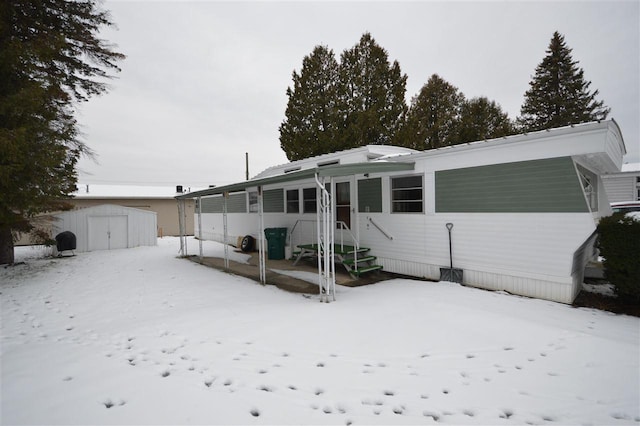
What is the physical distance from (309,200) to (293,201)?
3.15ft

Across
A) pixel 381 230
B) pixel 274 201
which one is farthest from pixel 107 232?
pixel 381 230

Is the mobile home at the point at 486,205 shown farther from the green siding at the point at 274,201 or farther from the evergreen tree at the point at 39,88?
the evergreen tree at the point at 39,88

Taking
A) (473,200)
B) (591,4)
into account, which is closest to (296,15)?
(591,4)

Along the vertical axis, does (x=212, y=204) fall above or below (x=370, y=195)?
above

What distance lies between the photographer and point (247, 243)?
1359 cm

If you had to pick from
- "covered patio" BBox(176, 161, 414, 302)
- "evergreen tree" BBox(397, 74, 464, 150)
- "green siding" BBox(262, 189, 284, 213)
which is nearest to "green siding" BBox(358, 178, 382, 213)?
"covered patio" BBox(176, 161, 414, 302)

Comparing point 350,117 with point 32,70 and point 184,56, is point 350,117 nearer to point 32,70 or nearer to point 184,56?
point 184,56

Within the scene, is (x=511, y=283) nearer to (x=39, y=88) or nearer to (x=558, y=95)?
(x=39, y=88)

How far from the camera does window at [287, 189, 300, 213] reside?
11086 mm

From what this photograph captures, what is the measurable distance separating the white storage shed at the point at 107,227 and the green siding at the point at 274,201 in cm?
837

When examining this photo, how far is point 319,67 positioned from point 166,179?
37.3m

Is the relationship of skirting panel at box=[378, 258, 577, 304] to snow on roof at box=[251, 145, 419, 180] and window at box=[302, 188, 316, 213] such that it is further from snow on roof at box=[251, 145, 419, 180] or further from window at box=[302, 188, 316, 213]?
window at box=[302, 188, 316, 213]

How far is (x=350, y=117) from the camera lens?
20.2 meters

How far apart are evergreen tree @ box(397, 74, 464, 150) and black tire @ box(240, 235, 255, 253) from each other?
1422 centimetres
